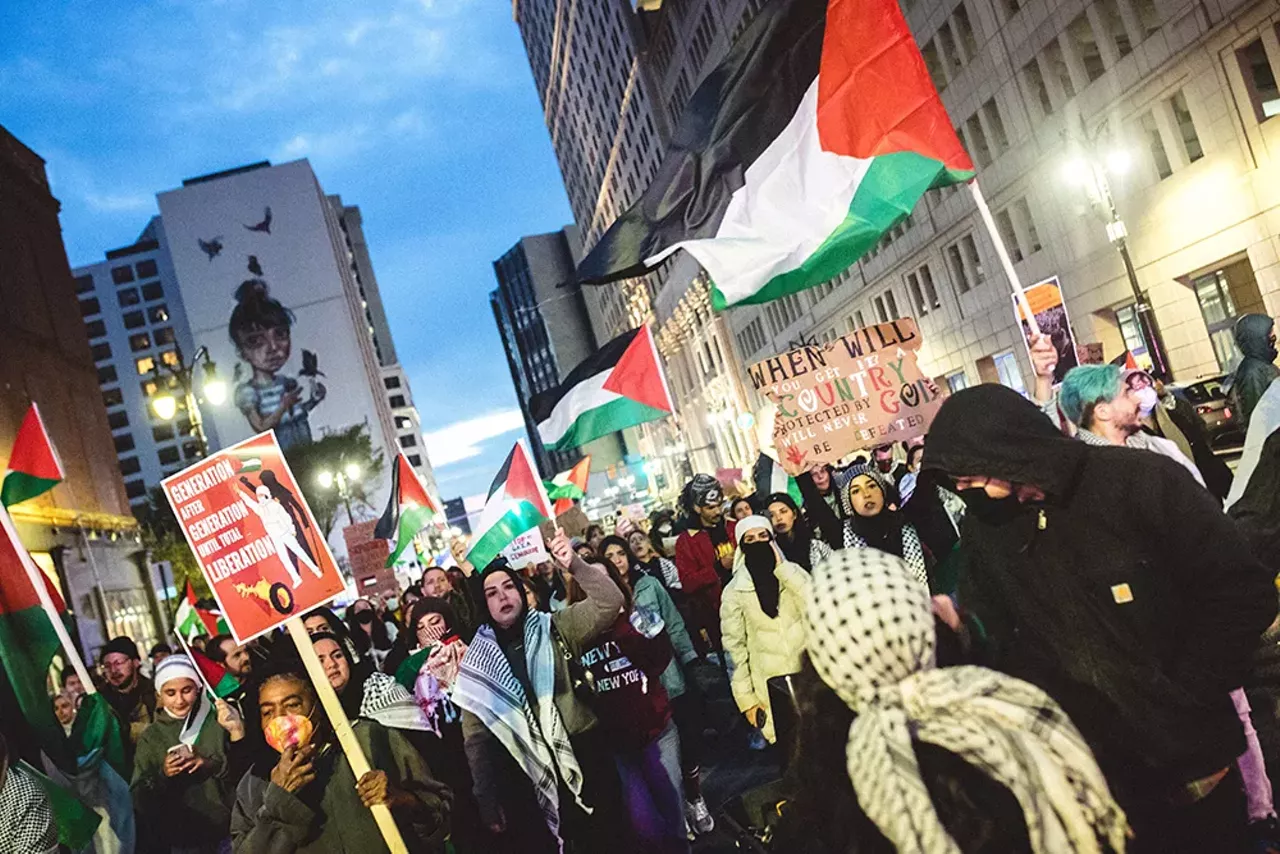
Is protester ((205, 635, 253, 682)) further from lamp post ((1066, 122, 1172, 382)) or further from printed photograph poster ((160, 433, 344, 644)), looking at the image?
lamp post ((1066, 122, 1172, 382))

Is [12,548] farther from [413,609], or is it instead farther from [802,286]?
[802,286]

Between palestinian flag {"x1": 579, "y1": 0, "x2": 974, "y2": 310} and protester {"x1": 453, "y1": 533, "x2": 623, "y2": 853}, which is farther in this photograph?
palestinian flag {"x1": 579, "y1": 0, "x2": 974, "y2": 310}

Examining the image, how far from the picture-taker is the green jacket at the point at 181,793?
581 cm

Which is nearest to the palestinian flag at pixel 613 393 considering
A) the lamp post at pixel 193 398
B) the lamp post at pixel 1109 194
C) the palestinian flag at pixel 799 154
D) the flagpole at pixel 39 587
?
the palestinian flag at pixel 799 154

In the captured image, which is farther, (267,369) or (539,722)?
(267,369)

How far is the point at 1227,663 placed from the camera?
9.04 feet

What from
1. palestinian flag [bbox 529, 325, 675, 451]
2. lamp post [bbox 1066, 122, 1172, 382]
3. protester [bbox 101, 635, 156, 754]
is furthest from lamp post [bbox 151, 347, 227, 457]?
lamp post [bbox 1066, 122, 1172, 382]

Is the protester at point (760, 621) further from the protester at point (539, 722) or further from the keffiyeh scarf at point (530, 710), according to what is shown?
the keffiyeh scarf at point (530, 710)

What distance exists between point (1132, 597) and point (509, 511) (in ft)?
24.8

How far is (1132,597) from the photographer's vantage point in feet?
9.36

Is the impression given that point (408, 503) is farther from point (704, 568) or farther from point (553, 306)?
point (553, 306)

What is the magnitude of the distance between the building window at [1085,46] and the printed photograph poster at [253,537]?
27684 millimetres

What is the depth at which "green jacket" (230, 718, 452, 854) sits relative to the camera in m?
4.10

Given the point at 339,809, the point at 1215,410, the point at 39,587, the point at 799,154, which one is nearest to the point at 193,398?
the point at 39,587
